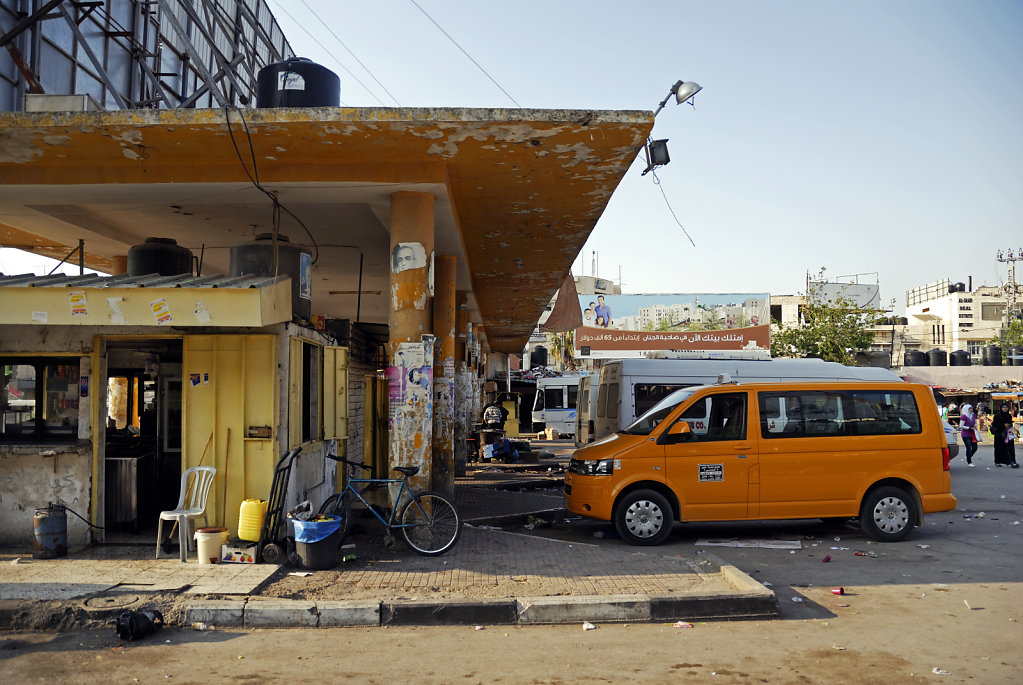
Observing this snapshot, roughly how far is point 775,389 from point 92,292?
7.93 metres

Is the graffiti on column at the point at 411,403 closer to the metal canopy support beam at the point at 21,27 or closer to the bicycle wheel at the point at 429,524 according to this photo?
the bicycle wheel at the point at 429,524

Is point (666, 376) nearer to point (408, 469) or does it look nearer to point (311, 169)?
point (408, 469)

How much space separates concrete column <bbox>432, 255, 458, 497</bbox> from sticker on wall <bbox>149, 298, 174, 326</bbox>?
5738 mm

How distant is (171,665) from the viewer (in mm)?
5488

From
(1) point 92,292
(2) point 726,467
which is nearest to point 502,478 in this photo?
(2) point 726,467

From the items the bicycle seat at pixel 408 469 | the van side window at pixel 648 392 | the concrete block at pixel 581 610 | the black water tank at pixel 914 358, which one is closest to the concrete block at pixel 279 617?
the concrete block at pixel 581 610

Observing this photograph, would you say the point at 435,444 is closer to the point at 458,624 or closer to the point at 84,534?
the point at 84,534

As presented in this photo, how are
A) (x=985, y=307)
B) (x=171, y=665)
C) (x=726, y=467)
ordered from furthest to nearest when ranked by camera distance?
(x=985, y=307) → (x=726, y=467) → (x=171, y=665)

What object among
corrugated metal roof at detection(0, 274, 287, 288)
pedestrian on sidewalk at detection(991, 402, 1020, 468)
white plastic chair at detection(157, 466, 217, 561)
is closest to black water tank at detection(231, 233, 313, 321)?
corrugated metal roof at detection(0, 274, 287, 288)

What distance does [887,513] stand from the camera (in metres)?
10.2

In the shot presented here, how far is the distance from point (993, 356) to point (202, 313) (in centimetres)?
6684

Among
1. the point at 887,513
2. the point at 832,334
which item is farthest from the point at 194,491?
the point at 832,334

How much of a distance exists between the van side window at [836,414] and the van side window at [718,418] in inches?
10.7

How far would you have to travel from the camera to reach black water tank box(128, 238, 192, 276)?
10.9 meters
